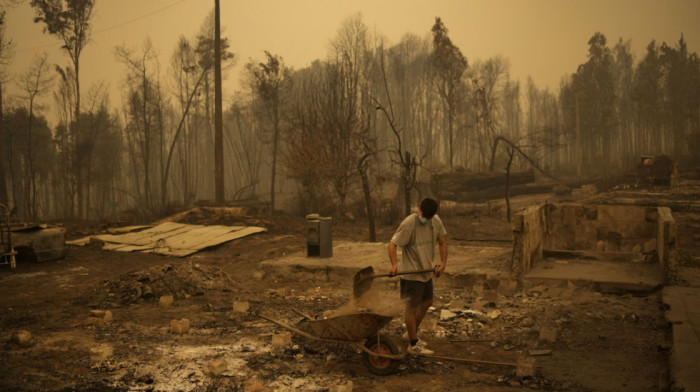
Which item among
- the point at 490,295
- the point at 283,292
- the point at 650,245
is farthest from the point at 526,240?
the point at 283,292

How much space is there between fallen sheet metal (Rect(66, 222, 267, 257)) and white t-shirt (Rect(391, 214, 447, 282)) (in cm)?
828

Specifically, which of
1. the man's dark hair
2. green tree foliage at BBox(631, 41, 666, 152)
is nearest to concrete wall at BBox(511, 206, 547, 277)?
the man's dark hair

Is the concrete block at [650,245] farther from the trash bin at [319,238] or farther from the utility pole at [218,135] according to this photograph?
the utility pole at [218,135]

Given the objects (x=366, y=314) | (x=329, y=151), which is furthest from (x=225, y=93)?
(x=366, y=314)

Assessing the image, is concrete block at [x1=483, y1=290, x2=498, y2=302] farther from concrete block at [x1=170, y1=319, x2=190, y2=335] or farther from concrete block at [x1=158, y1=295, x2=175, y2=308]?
concrete block at [x1=158, y1=295, x2=175, y2=308]

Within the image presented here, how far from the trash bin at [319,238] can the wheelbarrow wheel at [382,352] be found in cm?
503

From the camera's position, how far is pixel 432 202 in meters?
5.16

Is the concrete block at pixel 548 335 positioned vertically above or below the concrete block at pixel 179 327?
below

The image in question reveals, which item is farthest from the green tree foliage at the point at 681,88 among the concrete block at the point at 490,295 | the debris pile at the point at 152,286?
the debris pile at the point at 152,286

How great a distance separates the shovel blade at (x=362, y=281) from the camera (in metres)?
5.12

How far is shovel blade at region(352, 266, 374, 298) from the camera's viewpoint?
512cm

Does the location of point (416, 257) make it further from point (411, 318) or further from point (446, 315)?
point (446, 315)

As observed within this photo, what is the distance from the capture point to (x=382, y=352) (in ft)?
15.7

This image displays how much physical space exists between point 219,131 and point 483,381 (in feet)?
59.6
